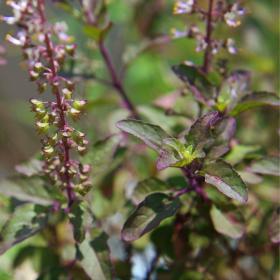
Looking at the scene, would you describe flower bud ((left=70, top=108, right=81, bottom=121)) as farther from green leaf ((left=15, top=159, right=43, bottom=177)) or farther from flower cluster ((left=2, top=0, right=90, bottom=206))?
green leaf ((left=15, top=159, right=43, bottom=177))

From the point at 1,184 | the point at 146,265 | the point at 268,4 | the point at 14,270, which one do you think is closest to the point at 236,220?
the point at 146,265

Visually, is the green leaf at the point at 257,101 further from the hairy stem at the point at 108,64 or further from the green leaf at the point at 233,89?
the hairy stem at the point at 108,64

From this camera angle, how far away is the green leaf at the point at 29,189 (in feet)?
3.01

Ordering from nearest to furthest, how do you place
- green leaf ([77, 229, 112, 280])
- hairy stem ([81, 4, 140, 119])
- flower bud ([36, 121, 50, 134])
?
flower bud ([36, 121, 50, 134])
green leaf ([77, 229, 112, 280])
hairy stem ([81, 4, 140, 119])

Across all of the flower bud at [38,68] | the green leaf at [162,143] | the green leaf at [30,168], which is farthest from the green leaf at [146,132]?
the green leaf at [30,168]

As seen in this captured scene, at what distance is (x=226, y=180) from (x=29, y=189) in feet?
0.99

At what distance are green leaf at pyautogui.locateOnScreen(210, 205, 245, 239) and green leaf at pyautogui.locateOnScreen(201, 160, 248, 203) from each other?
12 centimetres

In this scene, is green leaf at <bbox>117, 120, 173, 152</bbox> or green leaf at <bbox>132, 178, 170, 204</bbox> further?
green leaf at <bbox>132, 178, 170, 204</bbox>

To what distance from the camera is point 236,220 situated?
91 centimetres

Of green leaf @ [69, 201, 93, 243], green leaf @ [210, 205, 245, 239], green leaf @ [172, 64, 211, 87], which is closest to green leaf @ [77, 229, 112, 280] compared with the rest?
green leaf @ [69, 201, 93, 243]

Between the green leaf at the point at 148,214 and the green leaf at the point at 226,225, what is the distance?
8 centimetres

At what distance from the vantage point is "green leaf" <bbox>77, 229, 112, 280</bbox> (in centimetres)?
84

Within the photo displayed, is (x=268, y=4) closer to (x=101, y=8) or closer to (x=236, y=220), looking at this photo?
(x=101, y=8)

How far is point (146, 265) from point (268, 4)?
102 cm
